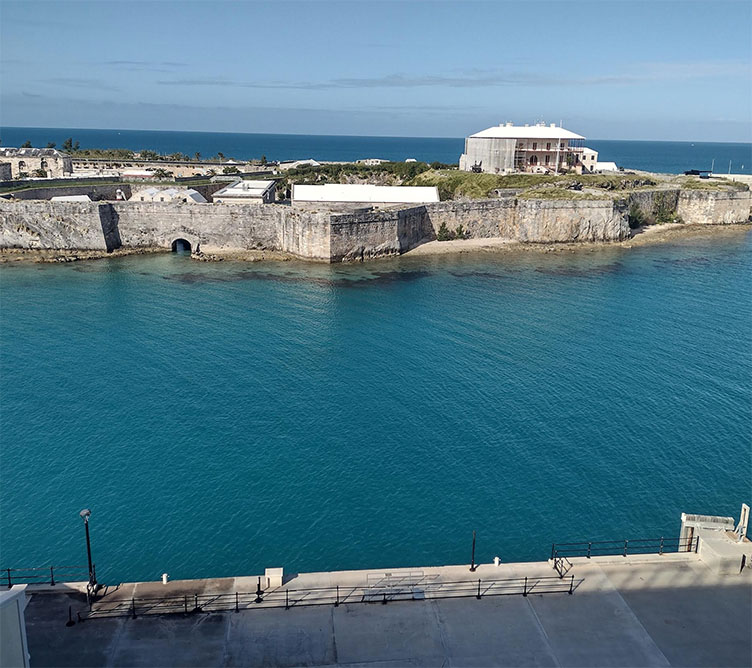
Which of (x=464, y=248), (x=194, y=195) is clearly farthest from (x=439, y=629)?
(x=194, y=195)

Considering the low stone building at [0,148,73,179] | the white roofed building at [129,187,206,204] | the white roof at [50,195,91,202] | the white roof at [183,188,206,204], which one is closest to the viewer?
the white roof at [50,195,91,202]

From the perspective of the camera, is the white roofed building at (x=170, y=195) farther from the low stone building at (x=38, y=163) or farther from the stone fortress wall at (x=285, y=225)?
the low stone building at (x=38, y=163)

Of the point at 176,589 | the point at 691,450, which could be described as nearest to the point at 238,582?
the point at 176,589

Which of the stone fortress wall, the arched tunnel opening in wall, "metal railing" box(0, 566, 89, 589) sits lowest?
"metal railing" box(0, 566, 89, 589)

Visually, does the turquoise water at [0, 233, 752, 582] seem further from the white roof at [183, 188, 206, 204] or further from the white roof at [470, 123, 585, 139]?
the white roof at [470, 123, 585, 139]

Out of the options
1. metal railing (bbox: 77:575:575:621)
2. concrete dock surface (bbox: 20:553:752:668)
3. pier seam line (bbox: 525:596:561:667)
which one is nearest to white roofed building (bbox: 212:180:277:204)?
metal railing (bbox: 77:575:575:621)

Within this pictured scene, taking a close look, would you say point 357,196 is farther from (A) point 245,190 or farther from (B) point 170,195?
(B) point 170,195

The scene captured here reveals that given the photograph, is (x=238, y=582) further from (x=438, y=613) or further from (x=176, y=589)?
(x=438, y=613)
